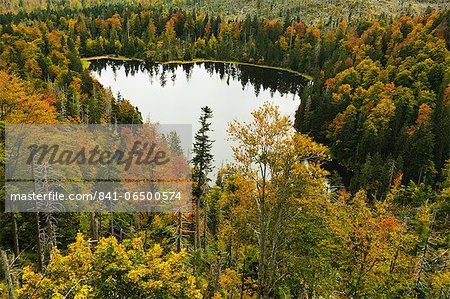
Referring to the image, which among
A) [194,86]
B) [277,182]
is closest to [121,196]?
[277,182]

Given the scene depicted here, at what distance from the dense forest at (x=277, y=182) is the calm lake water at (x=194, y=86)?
30.4 feet

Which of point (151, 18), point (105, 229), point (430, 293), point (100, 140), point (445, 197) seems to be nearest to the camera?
point (430, 293)

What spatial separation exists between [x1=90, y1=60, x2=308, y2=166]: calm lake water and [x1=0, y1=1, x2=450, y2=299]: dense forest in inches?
365

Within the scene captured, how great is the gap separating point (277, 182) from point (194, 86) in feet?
343

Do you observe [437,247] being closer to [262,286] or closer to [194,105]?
[262,286]

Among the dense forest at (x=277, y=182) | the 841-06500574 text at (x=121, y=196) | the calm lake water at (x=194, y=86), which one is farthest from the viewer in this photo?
the calm lake water at (x=194, y=86)

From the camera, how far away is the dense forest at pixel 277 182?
1580 centimetres

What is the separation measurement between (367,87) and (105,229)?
67274 millimetres

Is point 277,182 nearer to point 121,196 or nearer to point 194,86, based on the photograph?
point 121,196

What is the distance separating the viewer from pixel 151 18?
580 ft

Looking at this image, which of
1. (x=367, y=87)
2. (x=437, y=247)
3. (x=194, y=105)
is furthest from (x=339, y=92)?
(x=437, y=247)

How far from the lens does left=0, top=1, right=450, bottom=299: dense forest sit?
1580cm

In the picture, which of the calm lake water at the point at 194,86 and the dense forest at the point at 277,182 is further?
the calm lake water at the point at 194,86

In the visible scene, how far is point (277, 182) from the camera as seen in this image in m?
16.9
